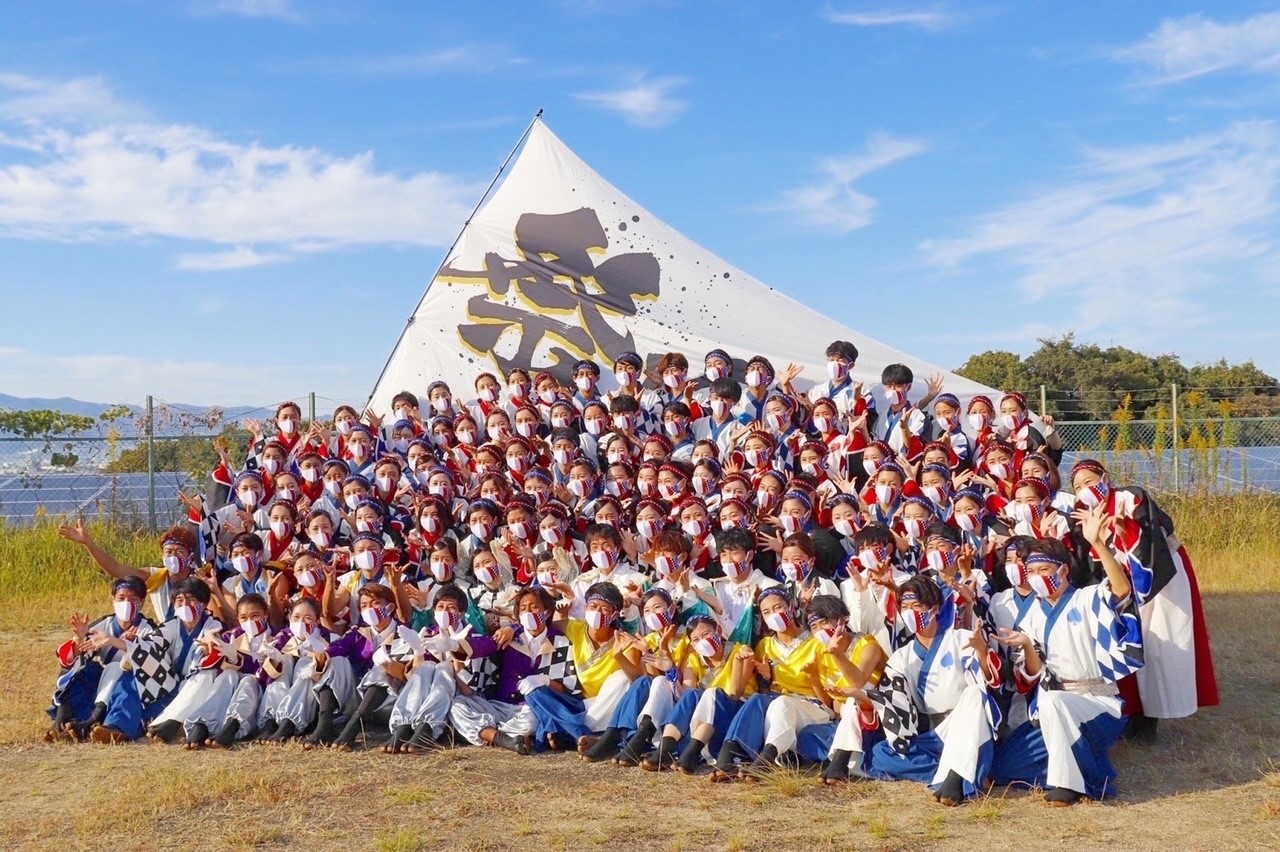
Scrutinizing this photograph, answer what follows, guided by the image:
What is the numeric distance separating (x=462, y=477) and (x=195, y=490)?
643 centimetres

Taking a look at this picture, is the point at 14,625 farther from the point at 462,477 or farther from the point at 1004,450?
the point at 1004,450

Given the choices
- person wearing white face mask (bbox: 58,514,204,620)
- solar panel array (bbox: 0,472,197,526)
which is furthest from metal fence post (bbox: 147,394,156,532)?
person wearing white face mask (bbox: 58,514,204,620)

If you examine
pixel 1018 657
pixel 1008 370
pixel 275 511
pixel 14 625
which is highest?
pixel 1008 370

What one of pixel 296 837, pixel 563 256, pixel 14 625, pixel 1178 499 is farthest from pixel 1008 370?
pixel 296 837

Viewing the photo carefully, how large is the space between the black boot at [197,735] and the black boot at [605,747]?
2059mm

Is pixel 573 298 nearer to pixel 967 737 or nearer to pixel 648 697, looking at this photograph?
pixel 648 697

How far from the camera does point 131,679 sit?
6.46m

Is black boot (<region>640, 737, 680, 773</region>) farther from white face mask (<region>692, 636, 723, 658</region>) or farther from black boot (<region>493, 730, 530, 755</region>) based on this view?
black boot (<region>493, 730, 530, 755</region>)

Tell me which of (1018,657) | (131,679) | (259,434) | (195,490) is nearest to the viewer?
(1018,657)

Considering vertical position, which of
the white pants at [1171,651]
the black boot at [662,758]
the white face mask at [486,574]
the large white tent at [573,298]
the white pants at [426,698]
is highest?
the large white tent at [573,298]

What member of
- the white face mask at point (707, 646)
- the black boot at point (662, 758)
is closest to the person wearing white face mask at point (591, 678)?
the white face mask at point (707, 646)

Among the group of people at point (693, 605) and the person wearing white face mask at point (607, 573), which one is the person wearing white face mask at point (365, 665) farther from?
the person wearing white face mask at point (607, 573)

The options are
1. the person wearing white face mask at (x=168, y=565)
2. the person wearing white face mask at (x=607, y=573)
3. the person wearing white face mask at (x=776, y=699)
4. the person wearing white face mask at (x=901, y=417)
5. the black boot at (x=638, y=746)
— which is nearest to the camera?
the person wearing white face mask at (x=776, y=699)

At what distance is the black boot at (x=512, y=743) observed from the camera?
5945 mm
